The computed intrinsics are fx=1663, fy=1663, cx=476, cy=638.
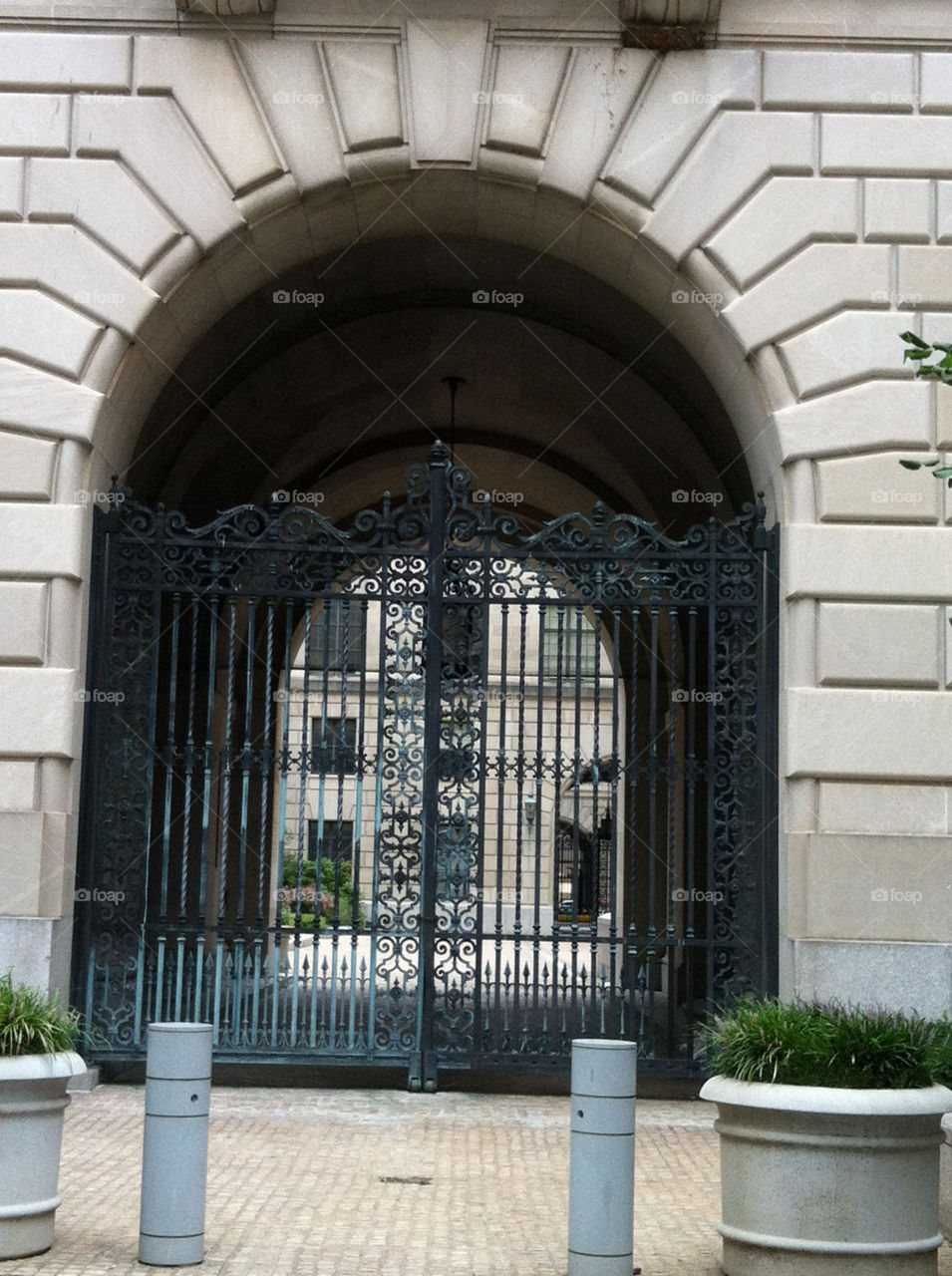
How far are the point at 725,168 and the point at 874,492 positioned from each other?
9.36 ft

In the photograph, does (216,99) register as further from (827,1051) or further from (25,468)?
(827,1051)

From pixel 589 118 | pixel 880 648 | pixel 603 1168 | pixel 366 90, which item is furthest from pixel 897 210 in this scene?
pixel 603 1168

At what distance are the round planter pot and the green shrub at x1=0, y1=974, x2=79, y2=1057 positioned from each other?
0.24ft

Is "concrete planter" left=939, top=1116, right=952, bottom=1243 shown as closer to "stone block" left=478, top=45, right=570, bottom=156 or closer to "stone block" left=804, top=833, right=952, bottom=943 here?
"stone block" left=804, top=833, right=952, bottom=943

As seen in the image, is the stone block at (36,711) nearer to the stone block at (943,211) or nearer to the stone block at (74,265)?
the stone block at (74,265)

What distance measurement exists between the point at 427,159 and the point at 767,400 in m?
3.35

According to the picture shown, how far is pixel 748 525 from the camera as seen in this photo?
13617 millimetres

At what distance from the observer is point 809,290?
13.1m

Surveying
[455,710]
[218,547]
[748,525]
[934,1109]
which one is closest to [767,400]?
[748,525]

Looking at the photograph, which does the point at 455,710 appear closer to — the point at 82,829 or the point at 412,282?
the point at 82,829

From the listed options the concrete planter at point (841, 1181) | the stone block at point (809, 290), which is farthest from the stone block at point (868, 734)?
the concrete planter at point (841, 1181)

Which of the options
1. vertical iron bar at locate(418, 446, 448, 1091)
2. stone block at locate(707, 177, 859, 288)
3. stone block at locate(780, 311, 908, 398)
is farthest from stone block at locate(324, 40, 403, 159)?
stone block at locate(780, 311, 908, 398)

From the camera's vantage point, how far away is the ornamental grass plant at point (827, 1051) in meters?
7.27

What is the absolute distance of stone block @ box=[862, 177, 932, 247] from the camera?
13070mm
